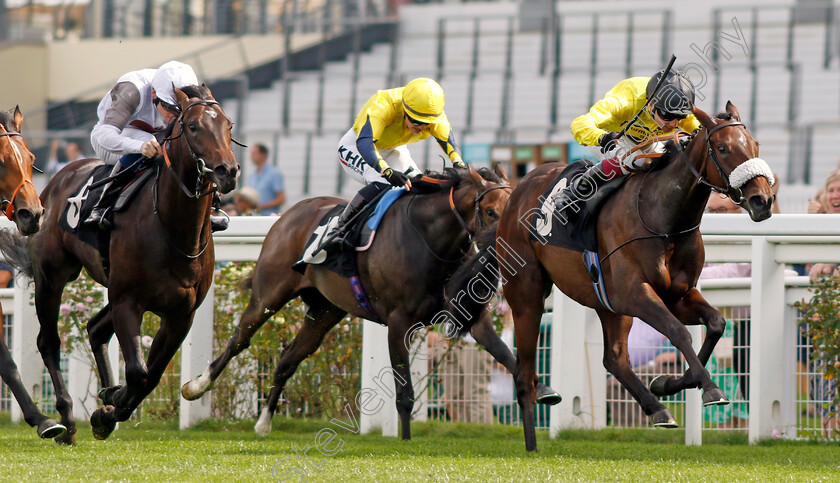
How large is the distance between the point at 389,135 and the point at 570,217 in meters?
1.70

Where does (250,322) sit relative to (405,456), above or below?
above

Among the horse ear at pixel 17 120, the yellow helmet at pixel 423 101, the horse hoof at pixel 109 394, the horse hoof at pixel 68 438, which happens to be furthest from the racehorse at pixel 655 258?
the horse ear at pixel 17 120

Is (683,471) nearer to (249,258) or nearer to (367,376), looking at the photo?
(367,376)

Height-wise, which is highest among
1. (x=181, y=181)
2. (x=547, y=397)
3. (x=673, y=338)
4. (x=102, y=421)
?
(x=181, y=181)

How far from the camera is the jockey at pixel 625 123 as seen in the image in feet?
17.8

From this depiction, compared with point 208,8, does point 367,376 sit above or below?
below

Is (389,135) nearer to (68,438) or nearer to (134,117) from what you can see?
(134,117)

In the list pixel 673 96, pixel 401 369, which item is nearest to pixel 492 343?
pixel 401 369

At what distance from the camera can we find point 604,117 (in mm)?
5621

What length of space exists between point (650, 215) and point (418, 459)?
4.98 ft

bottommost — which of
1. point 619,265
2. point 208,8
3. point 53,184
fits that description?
point 619,265

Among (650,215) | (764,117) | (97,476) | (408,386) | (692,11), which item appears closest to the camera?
(97,476)

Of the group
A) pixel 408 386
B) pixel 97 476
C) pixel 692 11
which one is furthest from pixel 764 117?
pixel 97 476

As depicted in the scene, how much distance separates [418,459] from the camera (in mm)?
5309
